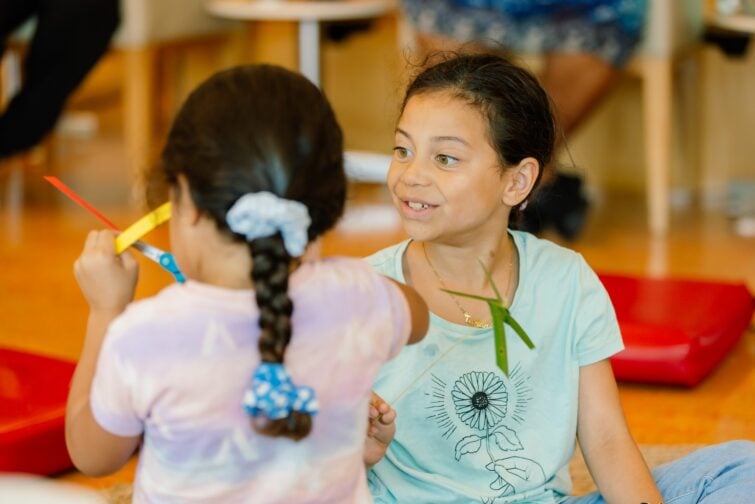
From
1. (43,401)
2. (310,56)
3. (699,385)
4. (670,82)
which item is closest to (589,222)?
(670,82)

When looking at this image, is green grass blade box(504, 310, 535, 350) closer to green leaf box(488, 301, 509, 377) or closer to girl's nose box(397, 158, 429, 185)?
green leaf box(488, 301, 509, 377)

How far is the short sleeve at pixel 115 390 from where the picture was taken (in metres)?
1.03

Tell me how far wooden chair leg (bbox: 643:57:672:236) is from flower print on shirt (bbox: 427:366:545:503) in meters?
1.96

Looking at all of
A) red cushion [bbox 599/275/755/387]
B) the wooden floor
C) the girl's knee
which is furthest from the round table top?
the girl's knee

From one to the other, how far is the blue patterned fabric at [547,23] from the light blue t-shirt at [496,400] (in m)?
1.73

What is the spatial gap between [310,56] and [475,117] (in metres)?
2.04

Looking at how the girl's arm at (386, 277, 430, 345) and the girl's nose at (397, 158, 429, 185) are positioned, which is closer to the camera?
the girl's arm at (386, 277, 430, 345)

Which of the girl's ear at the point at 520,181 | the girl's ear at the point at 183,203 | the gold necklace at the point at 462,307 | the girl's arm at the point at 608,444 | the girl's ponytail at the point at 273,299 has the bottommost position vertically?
the girl's arm at the point at 608,444

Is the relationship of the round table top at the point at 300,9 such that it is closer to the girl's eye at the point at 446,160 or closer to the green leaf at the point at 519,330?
the girl's eye at the point at 446,160

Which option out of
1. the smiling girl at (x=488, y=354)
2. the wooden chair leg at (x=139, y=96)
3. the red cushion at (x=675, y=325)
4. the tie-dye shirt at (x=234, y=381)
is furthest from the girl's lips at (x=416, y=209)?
the wooden chair leg at (x=139, y=96)

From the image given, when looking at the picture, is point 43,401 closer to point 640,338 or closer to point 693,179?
point 640,338

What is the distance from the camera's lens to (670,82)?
3.50 meters

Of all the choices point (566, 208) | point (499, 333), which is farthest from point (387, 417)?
point (566, 208)

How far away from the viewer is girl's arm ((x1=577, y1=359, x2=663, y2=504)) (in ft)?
4.78
